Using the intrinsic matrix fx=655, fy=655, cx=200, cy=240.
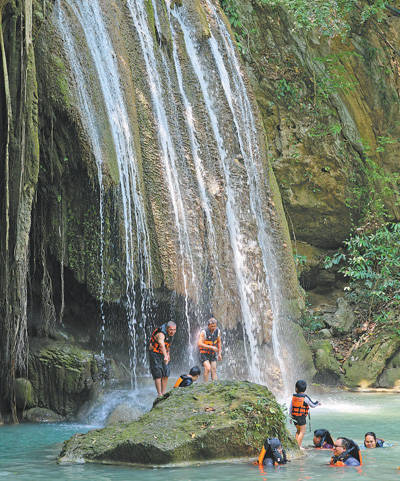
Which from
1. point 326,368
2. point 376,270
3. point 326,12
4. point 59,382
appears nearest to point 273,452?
point 59,382

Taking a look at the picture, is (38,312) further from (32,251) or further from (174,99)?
(174,99)

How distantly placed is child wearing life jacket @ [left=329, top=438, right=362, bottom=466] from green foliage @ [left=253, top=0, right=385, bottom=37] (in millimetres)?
12382

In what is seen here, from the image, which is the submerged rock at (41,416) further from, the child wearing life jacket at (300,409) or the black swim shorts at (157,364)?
the child wearing life jacket at (300,409)

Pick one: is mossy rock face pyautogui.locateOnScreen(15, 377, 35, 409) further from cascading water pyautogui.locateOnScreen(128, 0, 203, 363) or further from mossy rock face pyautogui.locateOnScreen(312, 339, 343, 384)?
mossy rock face pyautogui.locateOnScreen(312, 339, 343, 384)

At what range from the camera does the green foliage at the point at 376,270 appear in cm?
1614

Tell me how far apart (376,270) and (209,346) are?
8473 millimetres

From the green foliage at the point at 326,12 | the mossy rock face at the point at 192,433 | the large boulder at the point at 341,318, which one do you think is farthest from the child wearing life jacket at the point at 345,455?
the green foliage at the point at 326,12

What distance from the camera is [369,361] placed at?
14.4 metres

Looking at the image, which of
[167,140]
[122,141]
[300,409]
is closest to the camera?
[300,409]

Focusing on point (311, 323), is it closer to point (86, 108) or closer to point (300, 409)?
point (86, 108)

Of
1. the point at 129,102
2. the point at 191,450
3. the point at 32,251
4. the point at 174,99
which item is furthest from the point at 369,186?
the point at 191,450

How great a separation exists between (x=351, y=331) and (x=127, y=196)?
828cm

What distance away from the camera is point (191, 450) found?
636 cm

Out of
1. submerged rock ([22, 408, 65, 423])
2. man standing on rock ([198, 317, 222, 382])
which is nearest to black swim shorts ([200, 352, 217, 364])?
man standing on rock ([198, 317, 222, 382])
